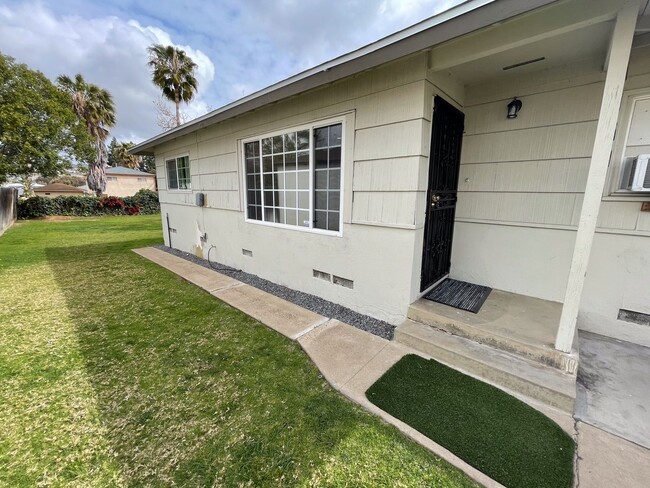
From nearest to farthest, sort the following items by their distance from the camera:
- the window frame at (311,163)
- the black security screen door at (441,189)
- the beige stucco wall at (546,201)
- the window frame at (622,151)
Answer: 1. the window frame at (622,151)
2. the beige stucco wall at (546,201)
3. the black security screen door at (441,189)
4. the window frame at (311,163)

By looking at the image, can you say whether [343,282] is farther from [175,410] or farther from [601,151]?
[601,151]

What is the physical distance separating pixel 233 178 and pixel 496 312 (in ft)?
14.7

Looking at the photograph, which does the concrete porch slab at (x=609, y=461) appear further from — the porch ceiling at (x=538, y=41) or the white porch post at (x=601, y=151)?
the porch ceiling at (x=538, y=41)

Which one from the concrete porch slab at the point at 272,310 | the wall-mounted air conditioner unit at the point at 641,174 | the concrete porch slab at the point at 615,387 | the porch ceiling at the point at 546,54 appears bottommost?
the concrete porch slab at the point at 272,310

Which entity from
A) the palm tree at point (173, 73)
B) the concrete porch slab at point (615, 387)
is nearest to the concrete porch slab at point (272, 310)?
the concrete porch slab at point (615, 387)

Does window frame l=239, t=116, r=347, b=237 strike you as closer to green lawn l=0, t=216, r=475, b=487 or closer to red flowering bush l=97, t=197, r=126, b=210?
green lawn l=0, t=216, r=475, b=487

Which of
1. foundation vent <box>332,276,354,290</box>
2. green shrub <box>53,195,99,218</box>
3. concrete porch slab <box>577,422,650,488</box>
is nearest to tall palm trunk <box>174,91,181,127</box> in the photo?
A: green shrub <box>53,195,99,218</box>

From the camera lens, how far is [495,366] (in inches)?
82.8

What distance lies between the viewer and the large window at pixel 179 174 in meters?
6.17

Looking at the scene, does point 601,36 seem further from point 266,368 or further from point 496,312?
point 266,368

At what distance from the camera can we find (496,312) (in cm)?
268

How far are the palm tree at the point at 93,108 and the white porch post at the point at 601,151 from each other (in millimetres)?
22625

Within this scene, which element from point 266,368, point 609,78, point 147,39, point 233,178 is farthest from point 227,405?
point 147,39

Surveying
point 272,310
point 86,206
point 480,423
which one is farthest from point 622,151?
point 86,206
